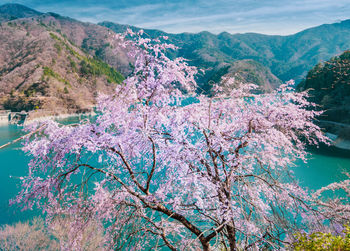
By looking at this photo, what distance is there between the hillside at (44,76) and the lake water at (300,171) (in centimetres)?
1930

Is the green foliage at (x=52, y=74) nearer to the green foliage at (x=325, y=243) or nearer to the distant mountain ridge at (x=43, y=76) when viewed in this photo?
the distant mountain ridge at (x=43, y=76)

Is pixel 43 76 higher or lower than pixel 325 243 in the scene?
lower

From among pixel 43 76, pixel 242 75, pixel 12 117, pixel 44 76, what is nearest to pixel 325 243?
pixel 242 75

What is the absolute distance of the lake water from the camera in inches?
522

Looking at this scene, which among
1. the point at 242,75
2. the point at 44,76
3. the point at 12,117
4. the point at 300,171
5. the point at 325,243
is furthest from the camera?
the point at 44,76

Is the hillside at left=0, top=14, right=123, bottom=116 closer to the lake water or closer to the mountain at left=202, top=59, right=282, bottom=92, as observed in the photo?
the lake water

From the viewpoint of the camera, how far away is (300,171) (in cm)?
1858

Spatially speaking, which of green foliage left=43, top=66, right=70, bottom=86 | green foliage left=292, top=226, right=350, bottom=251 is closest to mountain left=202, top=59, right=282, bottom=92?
green foliage left=292, top=226, right=350, bottom=251

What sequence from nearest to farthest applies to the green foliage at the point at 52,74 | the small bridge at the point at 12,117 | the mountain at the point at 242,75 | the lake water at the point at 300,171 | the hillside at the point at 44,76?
the mountain at the point at 242,75
the lake water at the point at 300,171
the small bridge at the point at 12,117
the hillside at the point at 44,76
the green foliage at the point at 52,74

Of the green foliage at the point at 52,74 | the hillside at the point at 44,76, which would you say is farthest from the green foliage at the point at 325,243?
the green foliage at the point at 52,74

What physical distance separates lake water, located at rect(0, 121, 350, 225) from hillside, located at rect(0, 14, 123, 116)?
19.3 meters

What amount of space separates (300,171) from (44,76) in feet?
195

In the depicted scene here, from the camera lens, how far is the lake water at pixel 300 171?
43.5 ft

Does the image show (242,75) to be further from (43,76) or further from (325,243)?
(43,76)
